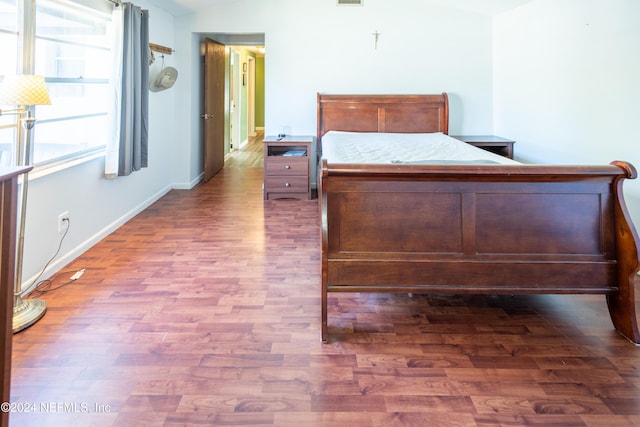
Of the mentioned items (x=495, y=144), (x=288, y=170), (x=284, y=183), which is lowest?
(x=284, y=183)

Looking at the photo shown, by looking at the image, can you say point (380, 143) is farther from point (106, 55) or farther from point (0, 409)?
point (0, 409)

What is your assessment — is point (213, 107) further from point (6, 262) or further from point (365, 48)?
point (6, 262)

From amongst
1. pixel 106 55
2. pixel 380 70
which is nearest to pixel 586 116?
pixel 380 70

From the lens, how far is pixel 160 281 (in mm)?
2875

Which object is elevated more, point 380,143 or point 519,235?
point 380,143

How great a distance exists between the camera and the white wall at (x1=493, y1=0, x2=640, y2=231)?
3.08 m

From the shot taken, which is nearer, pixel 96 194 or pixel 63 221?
pixel 63 221

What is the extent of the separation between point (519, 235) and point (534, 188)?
234mm

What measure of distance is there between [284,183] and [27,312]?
3.16 m

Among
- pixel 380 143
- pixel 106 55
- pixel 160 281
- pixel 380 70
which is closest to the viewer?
pixel 160 281

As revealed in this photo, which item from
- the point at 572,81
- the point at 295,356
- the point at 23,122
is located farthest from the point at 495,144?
the point at 23,122

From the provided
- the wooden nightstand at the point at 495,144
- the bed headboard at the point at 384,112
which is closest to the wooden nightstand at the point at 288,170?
the bed headboard at the point at 384,112

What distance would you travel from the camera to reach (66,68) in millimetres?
3230

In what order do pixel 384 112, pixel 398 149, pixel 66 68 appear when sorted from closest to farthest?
pixel 66 68, pixel 398 149, pixel 384 112
